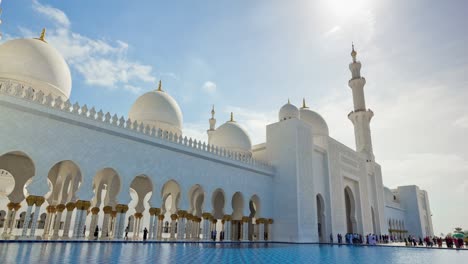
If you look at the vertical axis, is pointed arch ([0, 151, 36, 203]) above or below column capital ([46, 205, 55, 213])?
above

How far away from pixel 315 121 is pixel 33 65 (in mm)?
14018

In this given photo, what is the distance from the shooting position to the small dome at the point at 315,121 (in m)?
18.2

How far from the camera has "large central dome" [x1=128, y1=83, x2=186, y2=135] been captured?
44.3ft

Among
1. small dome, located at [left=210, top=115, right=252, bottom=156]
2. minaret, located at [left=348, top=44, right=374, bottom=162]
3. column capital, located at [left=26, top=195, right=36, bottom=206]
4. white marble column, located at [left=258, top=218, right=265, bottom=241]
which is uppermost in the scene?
minaret, located at [left=348, top=44, right=374, bottom=162]

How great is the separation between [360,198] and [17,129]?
1739 centimetres

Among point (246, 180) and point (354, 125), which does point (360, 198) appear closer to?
point (354, 125)

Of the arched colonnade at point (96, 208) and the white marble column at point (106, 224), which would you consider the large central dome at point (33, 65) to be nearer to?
the arched colonnade at point (96, 208)

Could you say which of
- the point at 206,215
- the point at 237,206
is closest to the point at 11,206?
the point at 206,215

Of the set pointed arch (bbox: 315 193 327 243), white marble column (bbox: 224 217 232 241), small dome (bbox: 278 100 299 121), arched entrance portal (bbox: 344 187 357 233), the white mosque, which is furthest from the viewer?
arched entrance portal (bbox: 344 187 357 233)

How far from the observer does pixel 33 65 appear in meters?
10.1

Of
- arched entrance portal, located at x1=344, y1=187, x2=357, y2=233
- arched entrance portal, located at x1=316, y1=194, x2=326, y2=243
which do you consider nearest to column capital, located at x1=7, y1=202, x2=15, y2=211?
arched entrance portal, located at x1=316, y1=194, x2=326, y2=243

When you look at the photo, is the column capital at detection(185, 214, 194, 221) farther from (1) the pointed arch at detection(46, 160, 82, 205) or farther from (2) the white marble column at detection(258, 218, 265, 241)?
(1) the pointed arch at detection(46, 160, 82, 205)

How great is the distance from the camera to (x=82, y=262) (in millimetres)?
4141

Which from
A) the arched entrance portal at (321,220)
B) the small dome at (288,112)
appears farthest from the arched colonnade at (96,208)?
the small dome at (288,112)
